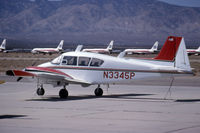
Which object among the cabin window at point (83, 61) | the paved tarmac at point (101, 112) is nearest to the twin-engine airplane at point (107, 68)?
the cabin window at point (83, 61)

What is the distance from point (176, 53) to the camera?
20.5 metres

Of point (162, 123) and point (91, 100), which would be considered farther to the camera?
point (91, 100)

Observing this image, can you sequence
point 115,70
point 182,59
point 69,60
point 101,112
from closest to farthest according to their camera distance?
point 101,112 → point 182,59 → point 115,70 → point 69,60

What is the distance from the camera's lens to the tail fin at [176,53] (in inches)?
794

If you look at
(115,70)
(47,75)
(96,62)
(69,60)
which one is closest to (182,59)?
(115,70)

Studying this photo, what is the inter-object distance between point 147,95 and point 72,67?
404cm

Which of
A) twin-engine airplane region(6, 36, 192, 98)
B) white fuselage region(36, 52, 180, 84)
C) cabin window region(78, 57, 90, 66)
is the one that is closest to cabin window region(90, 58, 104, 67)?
twin-engine airplane region(6, 36, 192, 98)

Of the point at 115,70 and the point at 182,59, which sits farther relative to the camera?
the point at 115,70

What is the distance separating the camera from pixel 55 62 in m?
22.3

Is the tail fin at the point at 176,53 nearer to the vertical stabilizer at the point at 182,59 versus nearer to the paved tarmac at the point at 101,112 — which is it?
the vertical stabilizer at the point at 182,59

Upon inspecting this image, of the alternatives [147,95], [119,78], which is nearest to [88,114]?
[119,78]

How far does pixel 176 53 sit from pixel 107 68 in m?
3.19

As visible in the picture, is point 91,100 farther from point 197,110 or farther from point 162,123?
point 162,123

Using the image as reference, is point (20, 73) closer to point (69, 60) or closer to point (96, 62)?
point (69, 60)
